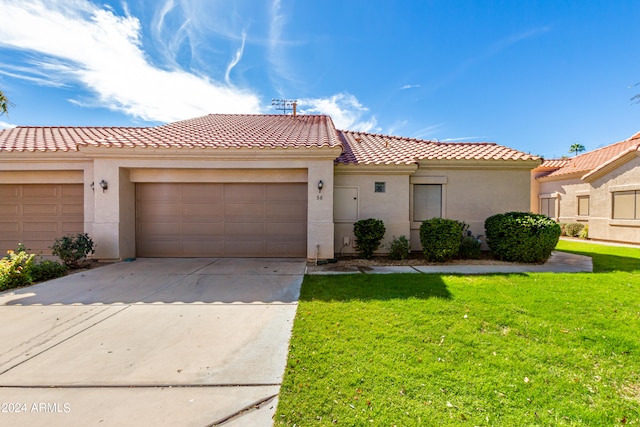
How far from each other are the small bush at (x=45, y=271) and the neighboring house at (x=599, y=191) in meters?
22.1

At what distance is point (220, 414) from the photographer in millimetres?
2311

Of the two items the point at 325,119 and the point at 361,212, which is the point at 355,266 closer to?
the point at 361,212

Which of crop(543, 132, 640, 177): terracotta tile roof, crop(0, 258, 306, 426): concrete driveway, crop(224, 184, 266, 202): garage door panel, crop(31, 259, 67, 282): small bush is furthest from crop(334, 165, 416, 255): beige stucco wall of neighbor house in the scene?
crop(543, 132, 640, 177): terracotta tile roof

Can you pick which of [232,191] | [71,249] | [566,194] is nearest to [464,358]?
[232,191]

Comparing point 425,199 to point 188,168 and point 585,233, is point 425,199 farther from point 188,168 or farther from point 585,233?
point 585,233

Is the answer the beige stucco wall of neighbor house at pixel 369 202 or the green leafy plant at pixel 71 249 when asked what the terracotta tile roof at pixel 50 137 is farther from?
the beige stucco wall of neighbor house at pixel 369 202

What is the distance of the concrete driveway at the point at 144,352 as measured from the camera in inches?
93.4

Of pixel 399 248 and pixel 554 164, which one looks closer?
pixel 399 248

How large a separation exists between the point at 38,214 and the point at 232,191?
267 inches

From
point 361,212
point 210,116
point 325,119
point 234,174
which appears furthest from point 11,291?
point 325,119

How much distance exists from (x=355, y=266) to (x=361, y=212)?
7.50 ft

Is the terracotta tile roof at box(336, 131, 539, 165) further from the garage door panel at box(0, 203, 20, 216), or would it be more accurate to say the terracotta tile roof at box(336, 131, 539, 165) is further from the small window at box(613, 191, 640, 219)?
the garage door panel at box(0, 203, 20, 216)

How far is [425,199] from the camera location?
386 inches

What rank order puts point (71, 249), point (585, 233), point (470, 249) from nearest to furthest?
point (71, 249) < point (470, 249) < point (585, 233)
